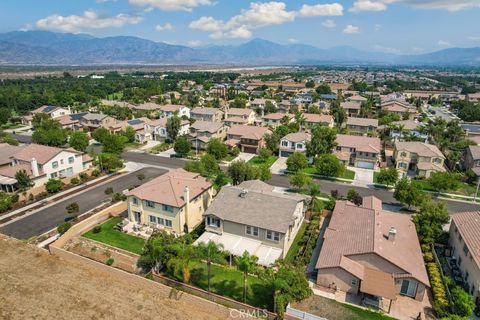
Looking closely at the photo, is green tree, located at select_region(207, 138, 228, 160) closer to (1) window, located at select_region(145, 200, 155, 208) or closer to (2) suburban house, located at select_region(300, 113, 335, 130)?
(1) window, located at select_region(145, 200, 155, 208)

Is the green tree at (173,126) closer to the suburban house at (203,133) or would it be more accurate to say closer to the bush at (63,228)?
the suburban house at (203,133)

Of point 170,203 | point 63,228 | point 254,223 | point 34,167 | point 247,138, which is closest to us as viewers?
point 254,223

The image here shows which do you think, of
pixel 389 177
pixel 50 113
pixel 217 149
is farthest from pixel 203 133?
pixel 50 113

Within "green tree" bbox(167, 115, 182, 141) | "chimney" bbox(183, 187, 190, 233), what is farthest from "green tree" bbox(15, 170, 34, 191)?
"green tree" bbox(167, 115, 182, 141)

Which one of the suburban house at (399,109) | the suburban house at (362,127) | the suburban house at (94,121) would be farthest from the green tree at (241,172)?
the suburban house at (399,109)

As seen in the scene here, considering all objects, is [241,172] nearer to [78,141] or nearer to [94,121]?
[78,141]

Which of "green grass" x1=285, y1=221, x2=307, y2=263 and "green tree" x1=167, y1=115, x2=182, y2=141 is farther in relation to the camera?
"green tree" x1=167, y1=115, x2=182, y2=141

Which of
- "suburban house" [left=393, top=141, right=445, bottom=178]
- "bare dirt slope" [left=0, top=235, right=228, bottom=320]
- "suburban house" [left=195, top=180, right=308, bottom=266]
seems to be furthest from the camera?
"suburban house" [left=393, top=141, right=445, bottom=178]
